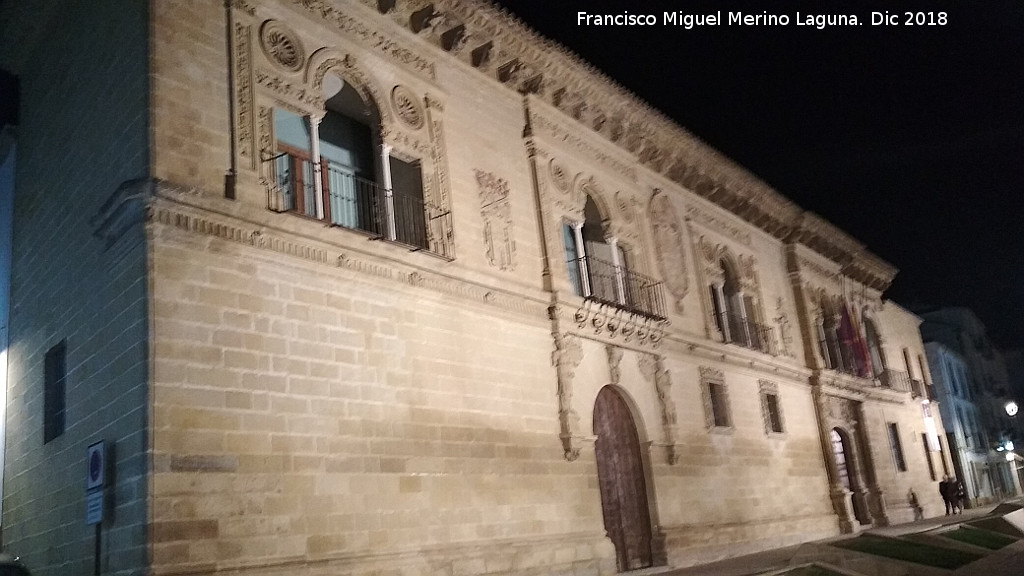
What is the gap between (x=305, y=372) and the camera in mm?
7367

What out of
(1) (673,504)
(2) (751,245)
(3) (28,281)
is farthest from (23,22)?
(2) (751,245)

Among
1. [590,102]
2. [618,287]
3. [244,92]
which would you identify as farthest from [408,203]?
[590,102]

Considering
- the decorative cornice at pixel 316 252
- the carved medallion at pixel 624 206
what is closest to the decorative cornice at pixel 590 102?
the carved medallion at pixel 624 206

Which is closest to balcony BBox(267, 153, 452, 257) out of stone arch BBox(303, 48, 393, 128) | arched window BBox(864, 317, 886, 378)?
stone arch BBox(303, 48, 393, 128)

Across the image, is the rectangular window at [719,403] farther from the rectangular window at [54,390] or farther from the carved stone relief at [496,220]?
the rectangular window at [54,390]

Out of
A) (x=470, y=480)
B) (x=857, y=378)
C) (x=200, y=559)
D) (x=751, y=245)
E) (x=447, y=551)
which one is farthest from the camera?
(x=857, y=378)

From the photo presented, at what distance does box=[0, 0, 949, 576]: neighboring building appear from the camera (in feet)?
21.7

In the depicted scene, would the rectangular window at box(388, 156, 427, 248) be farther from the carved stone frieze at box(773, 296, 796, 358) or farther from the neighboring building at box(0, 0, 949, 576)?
the carved stone frieze at box(773, 296, 796, 358)

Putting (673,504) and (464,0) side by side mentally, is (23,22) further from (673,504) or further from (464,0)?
(673,504)

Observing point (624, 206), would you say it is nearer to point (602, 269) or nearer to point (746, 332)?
point (602, 269)

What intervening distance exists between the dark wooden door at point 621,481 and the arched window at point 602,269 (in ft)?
5.41

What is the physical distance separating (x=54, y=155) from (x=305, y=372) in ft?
14.5

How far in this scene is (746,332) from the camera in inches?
650

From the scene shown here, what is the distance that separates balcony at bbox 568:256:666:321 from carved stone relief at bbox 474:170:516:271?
170 cm
